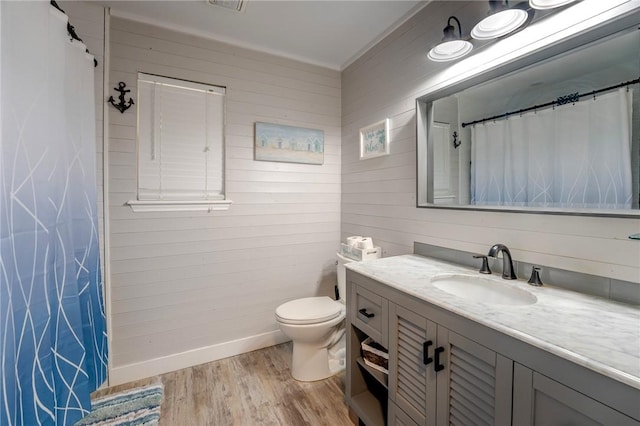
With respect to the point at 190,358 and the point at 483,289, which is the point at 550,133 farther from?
the point at 190,358

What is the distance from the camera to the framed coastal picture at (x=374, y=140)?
2096 millimetres

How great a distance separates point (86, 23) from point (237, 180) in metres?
1.35

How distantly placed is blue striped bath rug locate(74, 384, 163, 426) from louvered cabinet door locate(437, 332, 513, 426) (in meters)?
1.60

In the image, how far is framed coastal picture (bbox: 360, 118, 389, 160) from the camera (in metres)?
2.10

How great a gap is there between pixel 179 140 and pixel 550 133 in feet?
7.39

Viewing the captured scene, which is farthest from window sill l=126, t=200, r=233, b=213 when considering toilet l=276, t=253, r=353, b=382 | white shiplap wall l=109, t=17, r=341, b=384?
toilet l=276, t=253, r=353, b=382

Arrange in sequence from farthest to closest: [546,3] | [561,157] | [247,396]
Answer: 1. [247,396]
2. [561,157]
3. [546,3]

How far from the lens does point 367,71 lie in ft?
7.65

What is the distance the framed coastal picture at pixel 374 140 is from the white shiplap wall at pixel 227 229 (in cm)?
40

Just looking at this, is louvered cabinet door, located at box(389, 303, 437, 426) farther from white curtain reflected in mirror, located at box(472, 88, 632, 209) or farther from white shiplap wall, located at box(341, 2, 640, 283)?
white curtain reflected in mirror, located at box(472, 88, 632, 209)

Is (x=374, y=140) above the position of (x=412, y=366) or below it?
above

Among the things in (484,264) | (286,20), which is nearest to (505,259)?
(484,264)

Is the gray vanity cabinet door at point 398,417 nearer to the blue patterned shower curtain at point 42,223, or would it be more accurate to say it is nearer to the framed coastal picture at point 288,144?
the blue patterned shower curtain at point 42,223

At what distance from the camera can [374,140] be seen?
2221 millimetres
